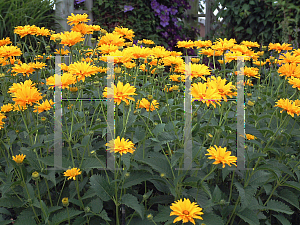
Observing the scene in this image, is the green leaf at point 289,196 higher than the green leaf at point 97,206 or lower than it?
lower

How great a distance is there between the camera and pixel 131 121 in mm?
1386

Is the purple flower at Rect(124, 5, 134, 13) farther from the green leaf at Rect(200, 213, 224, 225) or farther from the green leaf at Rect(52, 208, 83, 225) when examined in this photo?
the green leaf at Rect(200, 213, 224, 225)

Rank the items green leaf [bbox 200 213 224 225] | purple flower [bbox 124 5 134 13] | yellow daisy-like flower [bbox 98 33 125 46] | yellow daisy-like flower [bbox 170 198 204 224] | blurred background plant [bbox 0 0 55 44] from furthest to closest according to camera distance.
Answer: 1. purple flower [bbox 124 5 134 13]
2. blurred background plant [bbox 0 0 55 44]
3. yellow daisy-like flower [bbox 98 33 125 46]
4. green leaf [bbox 200 213 224 225]
5. yellow daisy-like flower [bbox 170 198 204 224]

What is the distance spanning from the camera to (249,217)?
1256 millimetres

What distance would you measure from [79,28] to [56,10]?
10.5ft

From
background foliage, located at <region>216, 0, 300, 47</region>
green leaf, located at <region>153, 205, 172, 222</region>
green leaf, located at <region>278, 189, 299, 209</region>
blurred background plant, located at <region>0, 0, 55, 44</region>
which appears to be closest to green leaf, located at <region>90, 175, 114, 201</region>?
green leaf, located at <region>153, 205, 172, 222</region>

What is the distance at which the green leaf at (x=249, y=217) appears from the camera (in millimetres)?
1223

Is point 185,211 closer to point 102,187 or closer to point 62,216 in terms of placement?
point 102,187

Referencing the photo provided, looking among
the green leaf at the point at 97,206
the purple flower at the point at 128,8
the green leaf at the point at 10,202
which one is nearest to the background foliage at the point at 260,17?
the purple flower at the point at 128,8

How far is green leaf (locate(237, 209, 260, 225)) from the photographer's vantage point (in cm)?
122

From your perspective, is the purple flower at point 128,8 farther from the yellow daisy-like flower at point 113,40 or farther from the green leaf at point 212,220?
the green leaf at point 212,220

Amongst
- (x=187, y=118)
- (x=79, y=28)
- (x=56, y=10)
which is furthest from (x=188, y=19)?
(x=187, y=118)

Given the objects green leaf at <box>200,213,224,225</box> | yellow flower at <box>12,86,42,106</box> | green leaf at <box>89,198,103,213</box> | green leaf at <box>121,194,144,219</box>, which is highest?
yellow flower at <box>12,86,42,106</box>

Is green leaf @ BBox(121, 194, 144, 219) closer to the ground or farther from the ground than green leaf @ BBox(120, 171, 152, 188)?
closer to the ground
